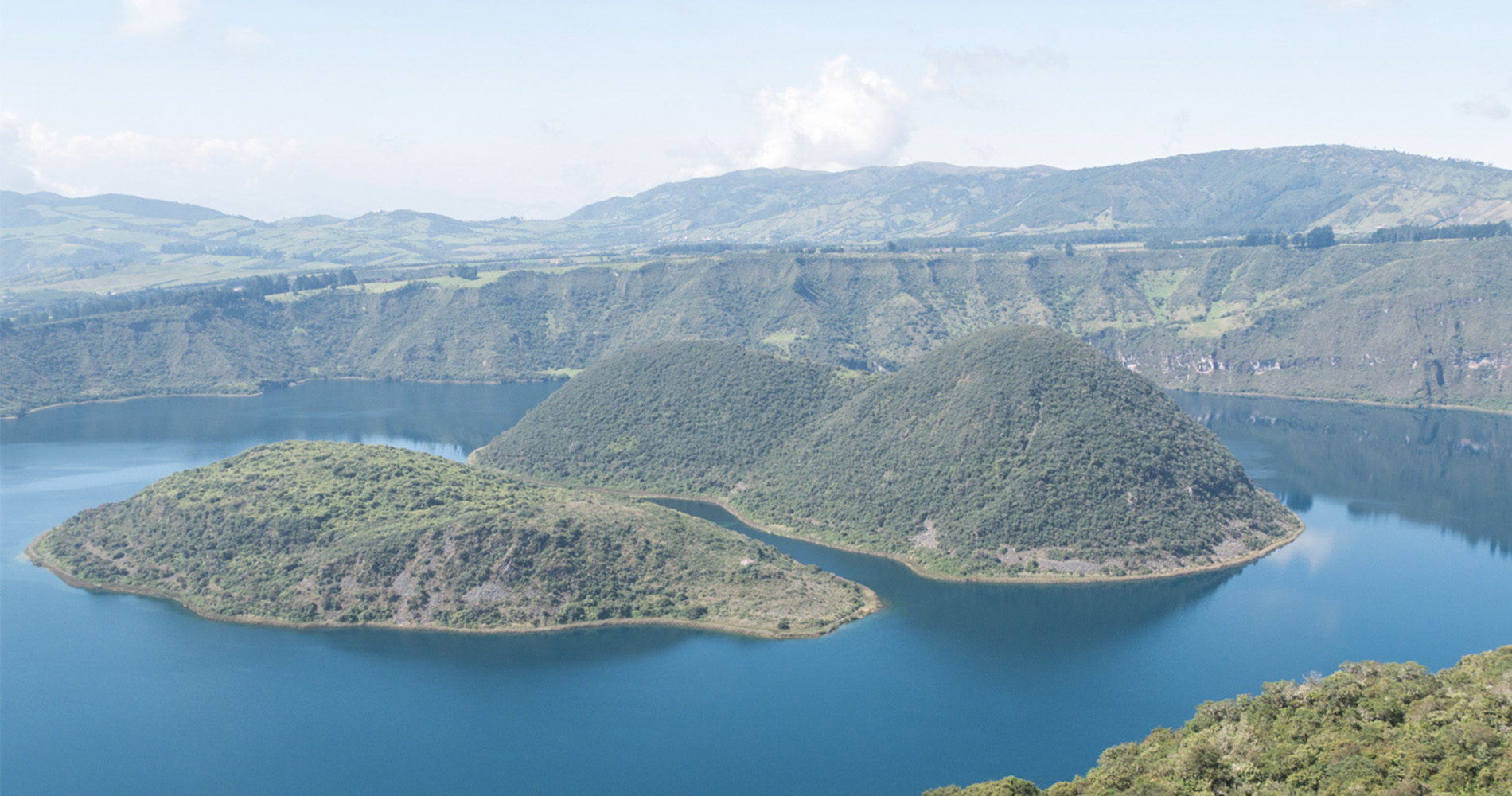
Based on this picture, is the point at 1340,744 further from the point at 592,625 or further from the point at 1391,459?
the point at 1391,459

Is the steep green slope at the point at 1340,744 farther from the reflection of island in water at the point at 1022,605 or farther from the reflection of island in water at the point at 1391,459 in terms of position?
the reflection of island in water at the point at 1391,459

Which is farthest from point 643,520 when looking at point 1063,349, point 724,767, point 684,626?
point 1063,349

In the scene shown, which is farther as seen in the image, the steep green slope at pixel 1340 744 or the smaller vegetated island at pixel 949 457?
the smaller vegetated island at pixel 949 457

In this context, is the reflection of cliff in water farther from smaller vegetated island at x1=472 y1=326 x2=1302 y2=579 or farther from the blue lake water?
the blue lake water

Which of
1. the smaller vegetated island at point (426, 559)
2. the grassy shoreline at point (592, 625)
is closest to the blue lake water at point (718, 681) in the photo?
the grassy shoreline at point (592, 625)

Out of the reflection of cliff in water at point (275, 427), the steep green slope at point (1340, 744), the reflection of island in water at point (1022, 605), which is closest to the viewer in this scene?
the steep green slope at point (1340, 744)

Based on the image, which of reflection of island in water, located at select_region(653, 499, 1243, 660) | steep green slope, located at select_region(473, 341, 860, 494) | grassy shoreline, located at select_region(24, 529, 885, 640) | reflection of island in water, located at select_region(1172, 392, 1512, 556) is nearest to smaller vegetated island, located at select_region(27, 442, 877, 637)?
grassy shoreline, located at select_region(24, 529, 885, 640)
